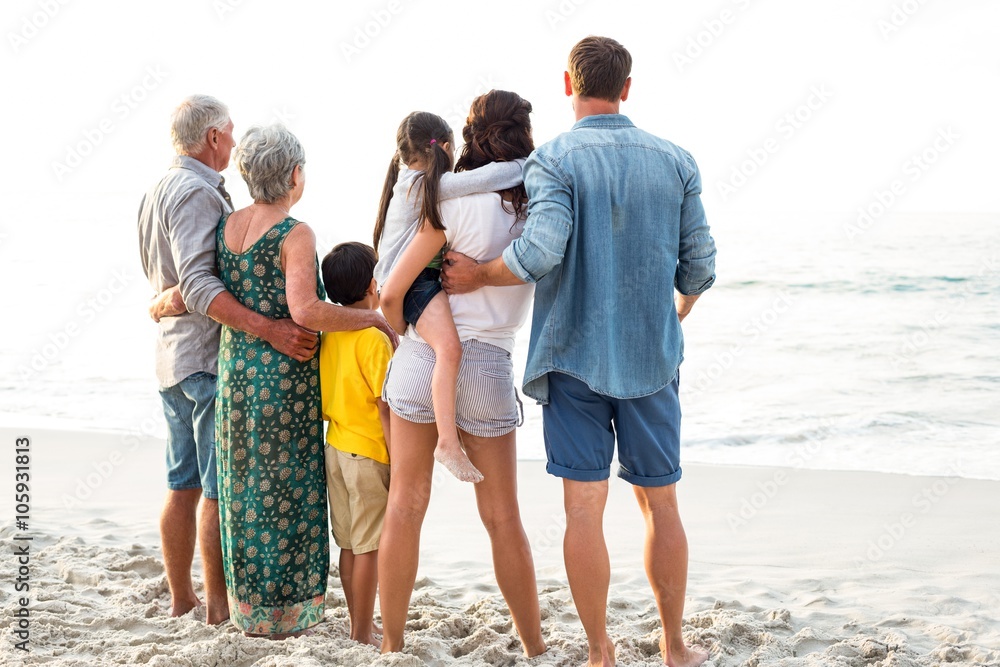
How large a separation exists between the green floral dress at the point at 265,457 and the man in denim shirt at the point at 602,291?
628 mm

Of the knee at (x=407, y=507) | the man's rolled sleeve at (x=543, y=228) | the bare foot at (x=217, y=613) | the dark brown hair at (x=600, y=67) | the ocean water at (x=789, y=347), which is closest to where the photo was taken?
the man's rolled sleeve at (x=543, y=228)

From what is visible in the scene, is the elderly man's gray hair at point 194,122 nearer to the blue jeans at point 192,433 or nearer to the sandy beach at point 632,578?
the blue jeans at point 192,433

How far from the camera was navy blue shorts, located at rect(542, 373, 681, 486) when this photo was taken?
7.75ft

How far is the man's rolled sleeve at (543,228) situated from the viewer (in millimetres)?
2184

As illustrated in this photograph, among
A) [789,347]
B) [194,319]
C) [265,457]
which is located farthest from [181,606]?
[789,347]

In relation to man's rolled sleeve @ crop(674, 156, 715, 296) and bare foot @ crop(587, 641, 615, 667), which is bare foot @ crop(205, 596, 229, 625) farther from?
man's rolled sleeve @ crop(674, 156, 715, 296)

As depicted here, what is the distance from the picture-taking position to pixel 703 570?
3.88m

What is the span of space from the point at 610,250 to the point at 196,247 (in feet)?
4.16

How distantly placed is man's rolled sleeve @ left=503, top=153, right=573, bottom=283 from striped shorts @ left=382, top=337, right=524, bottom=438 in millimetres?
309

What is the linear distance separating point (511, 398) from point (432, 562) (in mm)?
1783

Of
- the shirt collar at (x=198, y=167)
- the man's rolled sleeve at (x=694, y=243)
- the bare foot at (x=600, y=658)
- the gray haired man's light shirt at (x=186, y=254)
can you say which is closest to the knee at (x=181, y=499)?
the gray haired man's light shirt at (x=186, y=254)

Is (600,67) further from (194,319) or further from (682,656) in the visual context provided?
(682,656)

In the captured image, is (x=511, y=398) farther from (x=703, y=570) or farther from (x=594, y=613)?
(x=703, y=570)

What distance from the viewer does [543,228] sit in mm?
2184
